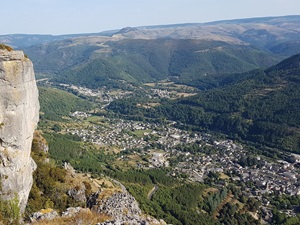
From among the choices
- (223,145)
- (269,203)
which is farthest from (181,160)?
(269,203)

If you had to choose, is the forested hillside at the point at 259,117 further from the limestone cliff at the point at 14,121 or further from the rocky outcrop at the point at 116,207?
the limestone cliff at the point at 14,121

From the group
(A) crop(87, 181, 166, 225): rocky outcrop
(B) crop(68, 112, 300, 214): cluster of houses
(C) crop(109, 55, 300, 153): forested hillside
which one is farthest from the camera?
(C) crop(109, 55, 300, 153): forested hillside

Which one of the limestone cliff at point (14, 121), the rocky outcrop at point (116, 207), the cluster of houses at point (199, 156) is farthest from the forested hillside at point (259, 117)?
the limestone cliff at point (14, 121)

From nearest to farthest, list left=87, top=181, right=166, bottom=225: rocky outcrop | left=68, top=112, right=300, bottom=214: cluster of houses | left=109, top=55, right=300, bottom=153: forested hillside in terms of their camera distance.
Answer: left=87, top=181, right=166, bottom=225: rocky outcrop < left=68, top=112, right=300, bottom=214: cluster of houses < left=109, top=55, right=300, bottom=153: forested hillside

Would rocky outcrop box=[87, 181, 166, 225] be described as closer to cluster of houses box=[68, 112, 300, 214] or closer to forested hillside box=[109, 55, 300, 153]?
cluster of houses box=[68, 112, 300, 214]

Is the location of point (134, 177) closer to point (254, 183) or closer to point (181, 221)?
point (181, 221)

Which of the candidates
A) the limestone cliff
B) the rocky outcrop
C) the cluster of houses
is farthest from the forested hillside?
the limestone cliff

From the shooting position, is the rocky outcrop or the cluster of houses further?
the cluster of houses

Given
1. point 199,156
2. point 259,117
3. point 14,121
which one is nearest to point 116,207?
point 14,121
